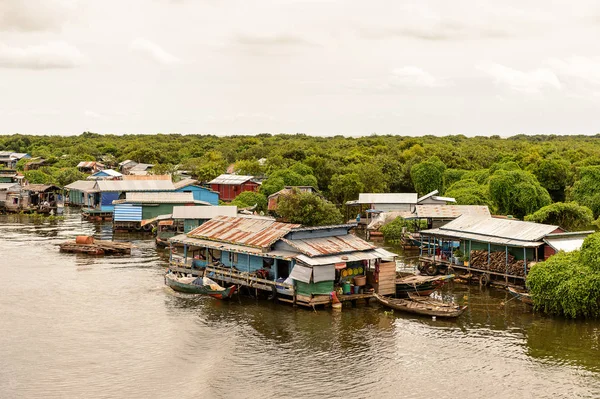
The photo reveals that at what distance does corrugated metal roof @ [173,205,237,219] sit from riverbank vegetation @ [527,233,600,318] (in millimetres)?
25123

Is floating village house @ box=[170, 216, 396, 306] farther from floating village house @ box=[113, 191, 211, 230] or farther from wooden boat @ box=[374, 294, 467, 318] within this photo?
floating village house @ box=[113, 191, 211, 230]

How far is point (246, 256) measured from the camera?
35219 mm

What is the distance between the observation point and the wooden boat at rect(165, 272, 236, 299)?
33.8 m

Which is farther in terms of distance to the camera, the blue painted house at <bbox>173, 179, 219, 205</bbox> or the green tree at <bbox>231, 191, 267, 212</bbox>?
the blue painted house at <bbox>173, 179, 219, 205</bbox>

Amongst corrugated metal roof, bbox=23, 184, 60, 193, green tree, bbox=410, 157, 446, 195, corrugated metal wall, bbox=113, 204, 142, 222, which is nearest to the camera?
corrugated metal wall, bbox=113, 204, 142, 222

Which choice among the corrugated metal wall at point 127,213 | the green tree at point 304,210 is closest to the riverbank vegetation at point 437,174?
the corrugated metal wall at point 127,213

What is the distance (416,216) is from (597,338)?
21.4 metres

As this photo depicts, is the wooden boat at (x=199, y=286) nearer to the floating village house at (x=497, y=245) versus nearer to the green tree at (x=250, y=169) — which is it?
the floating village house at (x=497, y=245)

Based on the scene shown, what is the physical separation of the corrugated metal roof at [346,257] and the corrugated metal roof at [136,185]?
3470 cm

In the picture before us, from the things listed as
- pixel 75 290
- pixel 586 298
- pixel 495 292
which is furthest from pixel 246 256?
pixel 586 298

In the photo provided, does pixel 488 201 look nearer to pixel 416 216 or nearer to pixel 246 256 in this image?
pixel 416 216

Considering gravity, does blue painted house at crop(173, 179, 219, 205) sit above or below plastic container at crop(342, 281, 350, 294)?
above

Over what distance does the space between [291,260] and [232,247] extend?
4.21 meters

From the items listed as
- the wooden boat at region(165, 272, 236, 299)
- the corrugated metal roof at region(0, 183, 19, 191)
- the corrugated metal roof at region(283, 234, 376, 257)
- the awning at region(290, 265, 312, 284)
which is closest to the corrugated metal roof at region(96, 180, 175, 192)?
the corrugated metal roof at region(0, 183, 19, 191)
